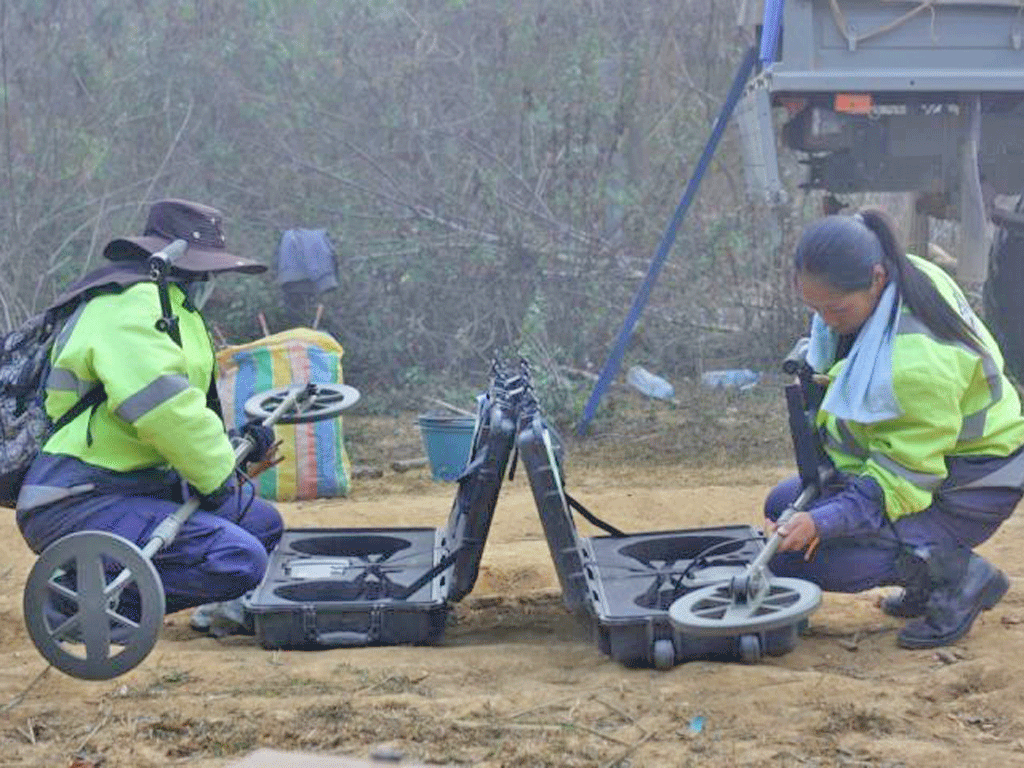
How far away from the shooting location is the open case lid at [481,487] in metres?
5.19

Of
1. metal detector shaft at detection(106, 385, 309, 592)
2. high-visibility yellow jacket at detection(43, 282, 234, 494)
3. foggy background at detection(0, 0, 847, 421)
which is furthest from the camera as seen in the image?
foggy background at detection(0, 0, 847, 421)

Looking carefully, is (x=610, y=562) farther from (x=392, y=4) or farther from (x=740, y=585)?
(x=392, y=4)

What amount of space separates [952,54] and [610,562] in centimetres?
443

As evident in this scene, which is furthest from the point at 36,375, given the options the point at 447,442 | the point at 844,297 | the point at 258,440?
the point at 447,442

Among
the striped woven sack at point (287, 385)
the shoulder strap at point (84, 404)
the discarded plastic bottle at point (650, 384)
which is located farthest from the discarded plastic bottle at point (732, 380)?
the shoulder strap at point (84, 404)

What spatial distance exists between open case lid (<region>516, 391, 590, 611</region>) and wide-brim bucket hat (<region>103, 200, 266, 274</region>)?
107cm

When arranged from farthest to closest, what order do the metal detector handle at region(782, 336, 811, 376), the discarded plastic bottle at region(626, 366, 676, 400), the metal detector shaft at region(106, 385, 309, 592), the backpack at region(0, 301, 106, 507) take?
the discarded plastic bottle at region(626, 366, 676, 400), the metal detector handle at region(782, 336, 811, 376), the backpack at region(0, 301, 106, 507), the metal detector shaft at region(106, 385, 309, 592)

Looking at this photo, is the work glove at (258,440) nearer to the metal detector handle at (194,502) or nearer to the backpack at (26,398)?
the metal detector handle at (194,502)

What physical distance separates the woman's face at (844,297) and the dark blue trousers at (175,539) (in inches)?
76.5

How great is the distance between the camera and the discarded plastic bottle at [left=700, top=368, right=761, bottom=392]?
33.4 feet

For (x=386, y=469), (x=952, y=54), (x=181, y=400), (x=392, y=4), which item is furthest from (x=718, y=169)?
(x=181, y=400)

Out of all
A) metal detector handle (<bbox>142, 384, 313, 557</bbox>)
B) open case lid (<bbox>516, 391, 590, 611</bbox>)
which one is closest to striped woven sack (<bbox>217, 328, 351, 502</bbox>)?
metal detector handle (<bbox>142, 384, 313, 557</bbox>)

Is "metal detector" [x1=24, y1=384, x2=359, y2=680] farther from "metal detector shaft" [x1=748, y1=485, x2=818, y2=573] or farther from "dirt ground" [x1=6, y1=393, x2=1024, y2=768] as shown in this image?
"metal detector shaft" [x1=748, y1=485, x2=818, y2=573]

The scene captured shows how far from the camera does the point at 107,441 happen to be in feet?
16.6
